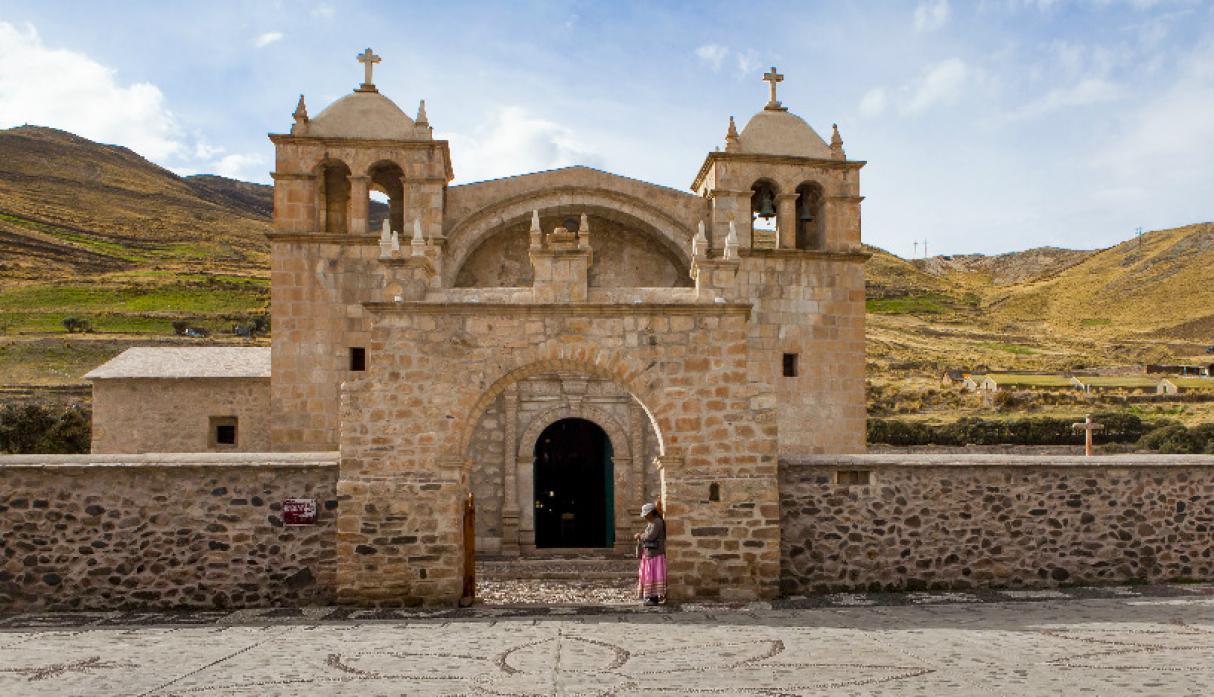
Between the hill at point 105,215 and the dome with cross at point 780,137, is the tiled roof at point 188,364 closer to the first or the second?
the dome with cross at point 780,137

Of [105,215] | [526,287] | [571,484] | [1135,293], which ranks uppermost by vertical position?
[105,215]

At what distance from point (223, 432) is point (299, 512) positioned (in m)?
7.84

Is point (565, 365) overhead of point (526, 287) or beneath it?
beneath

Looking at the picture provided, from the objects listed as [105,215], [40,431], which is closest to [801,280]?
[40,431]

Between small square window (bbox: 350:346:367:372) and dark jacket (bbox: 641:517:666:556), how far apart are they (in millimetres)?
6654

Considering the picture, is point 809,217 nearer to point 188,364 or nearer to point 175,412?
point 188,364

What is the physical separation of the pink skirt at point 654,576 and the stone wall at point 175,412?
919cm

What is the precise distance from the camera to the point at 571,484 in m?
16.7

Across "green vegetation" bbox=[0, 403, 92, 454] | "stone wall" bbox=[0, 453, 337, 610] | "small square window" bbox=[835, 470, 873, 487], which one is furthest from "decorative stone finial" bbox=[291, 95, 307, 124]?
"green vegetation" bbox=[0, 403, 92, 454]

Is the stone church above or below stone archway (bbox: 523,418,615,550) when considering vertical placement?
above

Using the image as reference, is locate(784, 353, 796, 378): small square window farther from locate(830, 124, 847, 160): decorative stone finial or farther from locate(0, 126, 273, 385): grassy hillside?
locate(0, 126, 273, 385): grassy hillside

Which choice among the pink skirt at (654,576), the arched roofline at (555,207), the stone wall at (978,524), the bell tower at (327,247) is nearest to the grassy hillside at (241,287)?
the arched roofline at (555,207)

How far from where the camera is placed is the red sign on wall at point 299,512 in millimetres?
10258

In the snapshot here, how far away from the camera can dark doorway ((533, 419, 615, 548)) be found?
54.0 ft
